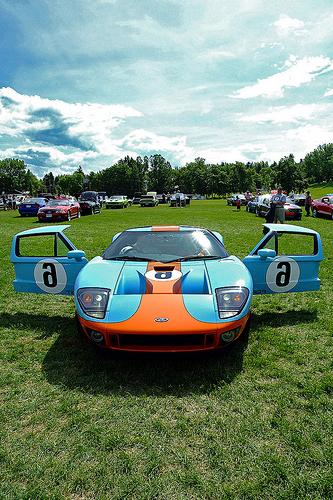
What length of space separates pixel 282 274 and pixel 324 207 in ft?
55.4

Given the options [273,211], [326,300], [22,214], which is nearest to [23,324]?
[326,300]

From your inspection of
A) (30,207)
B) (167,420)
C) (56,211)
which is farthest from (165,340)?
(30,207)

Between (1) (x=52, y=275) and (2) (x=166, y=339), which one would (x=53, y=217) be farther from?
(2) (x=166, y=339)

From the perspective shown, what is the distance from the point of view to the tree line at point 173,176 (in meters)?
90.7

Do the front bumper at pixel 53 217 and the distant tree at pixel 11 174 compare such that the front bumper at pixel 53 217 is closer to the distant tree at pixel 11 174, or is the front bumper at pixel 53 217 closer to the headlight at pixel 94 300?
the headlight at pixel 94 300

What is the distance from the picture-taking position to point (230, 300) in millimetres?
3148

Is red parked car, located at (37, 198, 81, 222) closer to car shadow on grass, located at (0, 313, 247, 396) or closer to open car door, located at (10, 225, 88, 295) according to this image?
open car door, located at (10, 225, 88, 295)

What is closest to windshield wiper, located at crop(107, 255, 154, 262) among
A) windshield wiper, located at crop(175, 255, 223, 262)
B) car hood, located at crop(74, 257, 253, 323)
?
car hood, located at crop(74, 257, 253, 323)

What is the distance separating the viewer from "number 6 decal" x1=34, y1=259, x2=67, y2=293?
171 inches

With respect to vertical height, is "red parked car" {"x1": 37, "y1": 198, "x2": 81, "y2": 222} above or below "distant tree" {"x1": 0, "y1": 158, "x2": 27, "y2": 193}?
below

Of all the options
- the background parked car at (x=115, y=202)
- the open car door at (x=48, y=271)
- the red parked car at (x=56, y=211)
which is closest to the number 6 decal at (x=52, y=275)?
the open car door at (x=48, y=271)

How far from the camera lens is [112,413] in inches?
98.9

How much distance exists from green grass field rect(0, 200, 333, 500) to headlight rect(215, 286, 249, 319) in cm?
46

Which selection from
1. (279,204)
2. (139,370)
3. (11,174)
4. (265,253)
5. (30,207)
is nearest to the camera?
(139,370)
